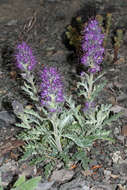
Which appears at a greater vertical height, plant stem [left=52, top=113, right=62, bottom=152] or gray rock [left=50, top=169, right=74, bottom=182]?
plant stem [left=52, top=113, right=62, bottom=152]

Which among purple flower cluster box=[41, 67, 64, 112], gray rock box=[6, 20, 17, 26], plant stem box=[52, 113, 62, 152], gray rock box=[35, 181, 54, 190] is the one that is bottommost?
gray rock box=[35, 181, 54, 190]

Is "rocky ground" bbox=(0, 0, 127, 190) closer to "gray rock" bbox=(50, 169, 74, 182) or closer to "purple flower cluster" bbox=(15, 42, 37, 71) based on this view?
"gray rock" bbox=(50, 169, 74, 182)

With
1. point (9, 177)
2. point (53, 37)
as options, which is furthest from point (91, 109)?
point (53, 37)

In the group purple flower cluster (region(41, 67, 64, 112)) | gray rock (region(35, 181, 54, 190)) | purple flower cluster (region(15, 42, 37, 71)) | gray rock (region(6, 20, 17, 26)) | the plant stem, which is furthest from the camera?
gray rock (region(6, 20, 17, 26))

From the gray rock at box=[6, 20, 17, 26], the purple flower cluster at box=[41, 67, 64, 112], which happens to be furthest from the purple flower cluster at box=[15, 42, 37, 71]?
the gray rock at box=[6, 20, 17, 26]

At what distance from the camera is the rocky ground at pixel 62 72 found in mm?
3160

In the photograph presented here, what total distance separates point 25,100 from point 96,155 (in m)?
1.55

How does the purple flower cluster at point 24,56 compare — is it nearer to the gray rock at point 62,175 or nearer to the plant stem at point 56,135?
the plant stem at point 56,135

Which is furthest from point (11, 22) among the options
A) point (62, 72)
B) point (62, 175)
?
point (62, 175)

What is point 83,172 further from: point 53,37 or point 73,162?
point 53,37

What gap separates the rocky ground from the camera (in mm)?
3160

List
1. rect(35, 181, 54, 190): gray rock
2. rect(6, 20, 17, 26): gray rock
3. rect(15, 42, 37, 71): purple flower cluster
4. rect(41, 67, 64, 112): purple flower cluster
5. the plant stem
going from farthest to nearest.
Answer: rect(6, 20, 17, 26): gray rock, rect(35, 181, 54, 190): gray rock, the plant stem, rect(15, 42, 37, 71): purple flower cluster, rect(41, 67, 64, 112): purple flower cluster

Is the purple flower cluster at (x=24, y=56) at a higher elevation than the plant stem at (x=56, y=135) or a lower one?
higher

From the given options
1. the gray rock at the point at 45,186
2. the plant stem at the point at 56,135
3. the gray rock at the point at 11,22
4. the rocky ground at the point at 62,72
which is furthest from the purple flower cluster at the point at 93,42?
the gray rock at the point at 11,22
